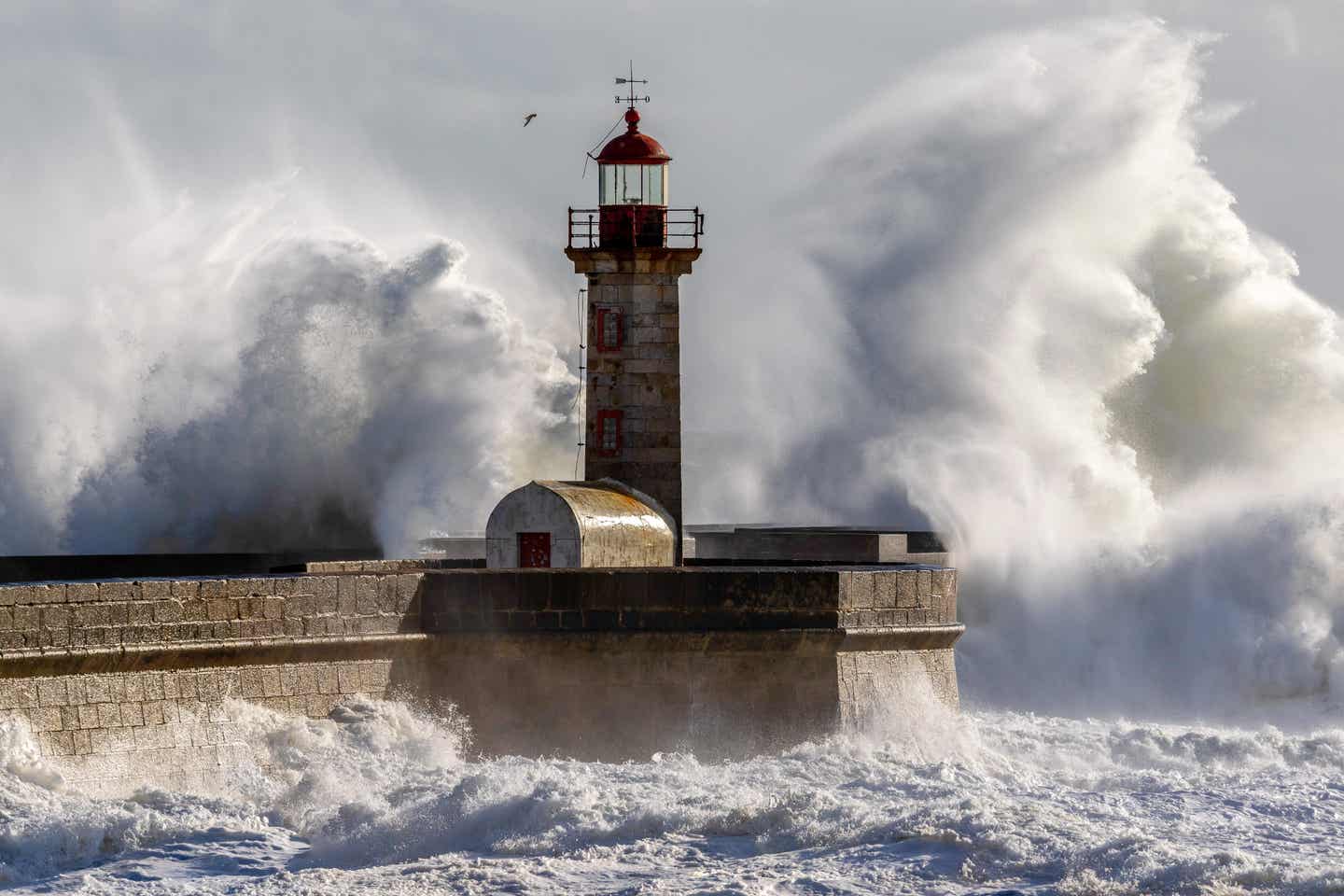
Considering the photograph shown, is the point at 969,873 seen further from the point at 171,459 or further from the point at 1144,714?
the point at 171,459

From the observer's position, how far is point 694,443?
103ft

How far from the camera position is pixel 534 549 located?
1527 cm

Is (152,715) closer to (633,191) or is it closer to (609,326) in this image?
(609,326)

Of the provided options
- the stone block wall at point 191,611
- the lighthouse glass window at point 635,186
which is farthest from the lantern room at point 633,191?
the stone block wall at point 191,611

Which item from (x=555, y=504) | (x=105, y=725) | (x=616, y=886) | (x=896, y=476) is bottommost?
(x=616, y=886)

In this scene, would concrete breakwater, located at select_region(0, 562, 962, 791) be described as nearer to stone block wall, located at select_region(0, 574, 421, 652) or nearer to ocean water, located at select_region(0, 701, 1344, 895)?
stone block wall, located at select_region(0, 574, 421, 652)

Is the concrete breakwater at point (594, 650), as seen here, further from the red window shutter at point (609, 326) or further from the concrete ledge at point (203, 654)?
the red window shutter at point (609, 326)

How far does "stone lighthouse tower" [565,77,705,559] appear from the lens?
16.4 meters

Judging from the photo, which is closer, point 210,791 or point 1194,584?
point 210,791

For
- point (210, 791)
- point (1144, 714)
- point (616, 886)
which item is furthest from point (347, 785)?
point (1144, 714)

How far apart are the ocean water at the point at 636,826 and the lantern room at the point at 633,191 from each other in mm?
4209

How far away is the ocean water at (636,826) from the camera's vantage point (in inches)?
432

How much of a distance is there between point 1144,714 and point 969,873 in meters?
8.82

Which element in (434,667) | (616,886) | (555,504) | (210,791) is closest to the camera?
(616,886)
